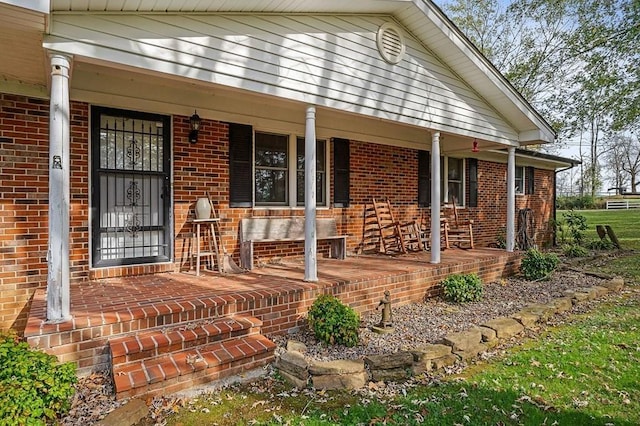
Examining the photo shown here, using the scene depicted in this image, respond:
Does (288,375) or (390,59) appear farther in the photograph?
(390,59)

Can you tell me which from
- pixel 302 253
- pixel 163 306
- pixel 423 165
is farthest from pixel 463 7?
pixel 163 306

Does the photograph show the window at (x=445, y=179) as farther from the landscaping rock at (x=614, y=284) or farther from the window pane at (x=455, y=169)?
the landscaping rock at (x=614, y=284)

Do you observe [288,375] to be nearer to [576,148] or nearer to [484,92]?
[484,92]

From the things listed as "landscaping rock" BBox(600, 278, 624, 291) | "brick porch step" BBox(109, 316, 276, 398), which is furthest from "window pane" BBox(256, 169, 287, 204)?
"landscaping rock" BBox(600, 278, 624, 291)

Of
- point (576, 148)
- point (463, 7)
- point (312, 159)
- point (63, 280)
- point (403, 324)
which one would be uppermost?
point (463, 7)

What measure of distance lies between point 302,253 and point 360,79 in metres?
3.00

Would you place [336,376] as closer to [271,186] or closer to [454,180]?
[271,186]

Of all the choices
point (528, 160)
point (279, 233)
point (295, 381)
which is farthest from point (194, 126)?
point (528, 160)

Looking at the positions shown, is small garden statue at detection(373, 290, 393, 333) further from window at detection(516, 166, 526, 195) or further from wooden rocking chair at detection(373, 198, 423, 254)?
window at detection(516, 166, 526, 195)

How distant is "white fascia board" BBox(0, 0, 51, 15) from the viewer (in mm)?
2592

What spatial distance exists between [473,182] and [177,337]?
28.5 ft

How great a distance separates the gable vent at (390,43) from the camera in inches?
225

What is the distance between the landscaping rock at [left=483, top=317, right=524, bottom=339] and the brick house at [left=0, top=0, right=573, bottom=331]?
2.00m

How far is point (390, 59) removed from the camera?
5836mm
